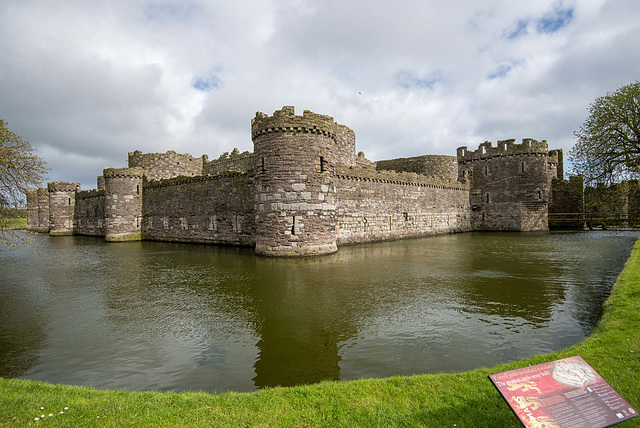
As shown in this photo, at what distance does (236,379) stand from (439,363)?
310cm

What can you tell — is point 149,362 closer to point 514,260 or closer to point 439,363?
point 439,363

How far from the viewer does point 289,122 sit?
17141 millimetres

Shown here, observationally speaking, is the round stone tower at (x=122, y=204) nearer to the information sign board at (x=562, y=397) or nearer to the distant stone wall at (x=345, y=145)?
the distant stone wall at (x=345, y=145)

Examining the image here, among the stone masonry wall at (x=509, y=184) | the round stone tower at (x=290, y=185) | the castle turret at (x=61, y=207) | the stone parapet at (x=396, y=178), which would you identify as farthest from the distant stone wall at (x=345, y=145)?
the castle turret at (x=61, y=207)

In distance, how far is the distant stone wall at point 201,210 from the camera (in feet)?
72.0

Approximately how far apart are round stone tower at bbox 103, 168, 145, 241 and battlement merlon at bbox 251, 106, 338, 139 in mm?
16401

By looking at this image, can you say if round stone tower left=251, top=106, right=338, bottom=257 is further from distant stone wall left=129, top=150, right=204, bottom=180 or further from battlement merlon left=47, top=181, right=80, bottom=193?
battlement merlon left=47, top=181, right=80, bottom=193

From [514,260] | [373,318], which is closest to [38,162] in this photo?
[373,318]

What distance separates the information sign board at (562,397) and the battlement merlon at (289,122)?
15391mm

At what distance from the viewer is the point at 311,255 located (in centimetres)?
1703

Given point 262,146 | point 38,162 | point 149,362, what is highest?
point 262,146

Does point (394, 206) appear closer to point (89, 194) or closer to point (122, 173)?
point (122, 173)

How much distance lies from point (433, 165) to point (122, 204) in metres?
28.0

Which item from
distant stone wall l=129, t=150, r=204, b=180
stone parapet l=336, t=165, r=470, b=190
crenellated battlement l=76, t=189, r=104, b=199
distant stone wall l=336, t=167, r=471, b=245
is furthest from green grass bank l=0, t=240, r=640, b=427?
crenellated battlement l=76, t=189, r=104, b=199
